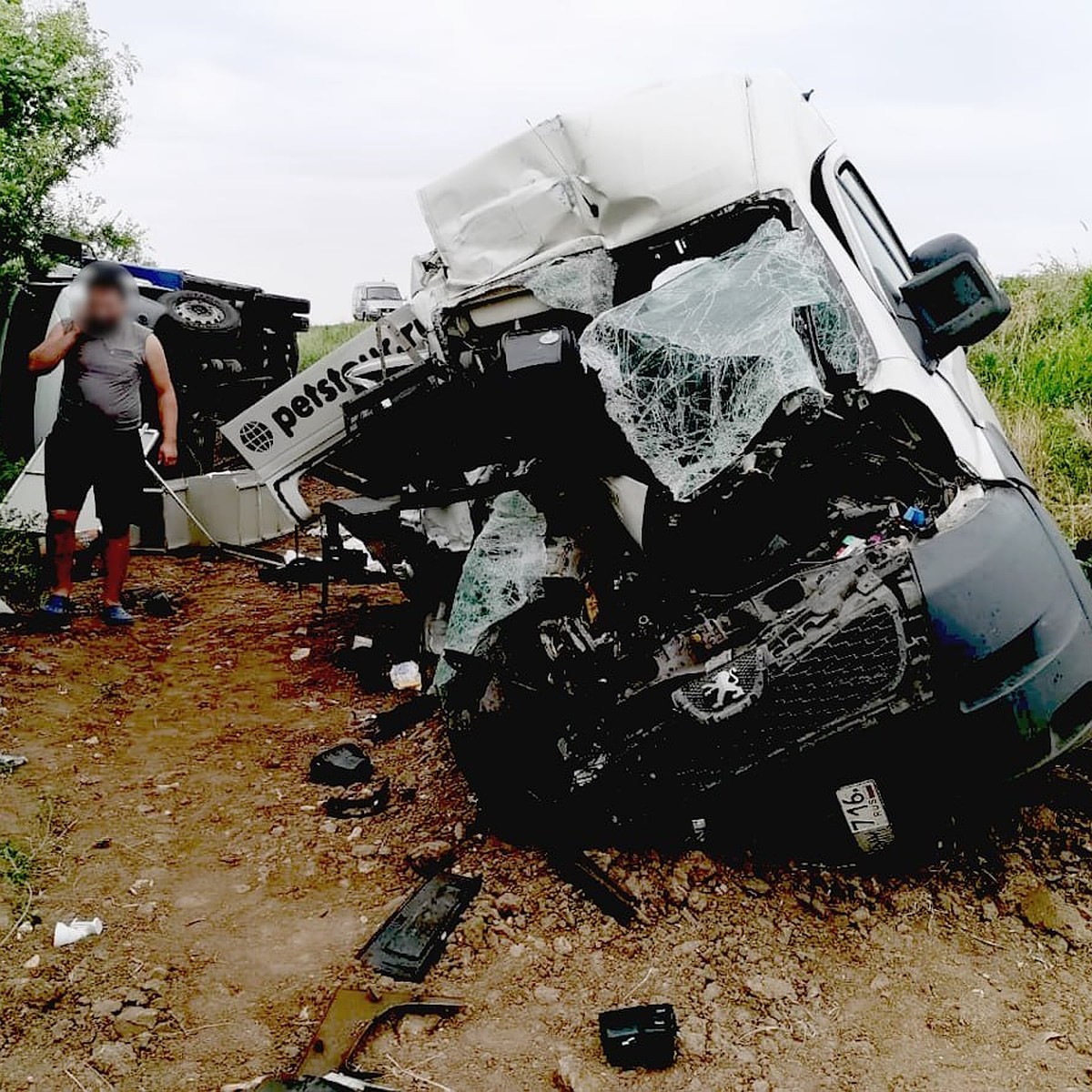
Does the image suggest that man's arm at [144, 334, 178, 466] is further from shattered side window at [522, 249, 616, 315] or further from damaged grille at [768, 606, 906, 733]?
damaged grille at [768, 606, 906, 733]

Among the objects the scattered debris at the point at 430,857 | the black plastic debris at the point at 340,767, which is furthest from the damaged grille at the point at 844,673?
the black plastic debris at the point at 340,767

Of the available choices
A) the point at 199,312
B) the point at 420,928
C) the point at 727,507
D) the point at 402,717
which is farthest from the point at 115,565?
the point at 727,507

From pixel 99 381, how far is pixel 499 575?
10.8ft

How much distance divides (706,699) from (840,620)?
39 centimetres

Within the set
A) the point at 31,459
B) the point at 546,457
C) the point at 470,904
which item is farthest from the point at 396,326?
the point at 31,459

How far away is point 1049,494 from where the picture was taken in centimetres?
549

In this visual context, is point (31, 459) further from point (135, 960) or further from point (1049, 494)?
point (1049, 494)

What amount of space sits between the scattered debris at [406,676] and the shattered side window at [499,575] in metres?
1.61

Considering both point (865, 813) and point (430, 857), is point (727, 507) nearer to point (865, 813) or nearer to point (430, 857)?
point (865, 813)

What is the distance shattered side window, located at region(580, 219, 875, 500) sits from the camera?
2641 millimetres

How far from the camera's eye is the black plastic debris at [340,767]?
3748 mm

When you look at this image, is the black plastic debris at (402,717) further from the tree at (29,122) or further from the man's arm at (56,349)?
the tree at (29,122)

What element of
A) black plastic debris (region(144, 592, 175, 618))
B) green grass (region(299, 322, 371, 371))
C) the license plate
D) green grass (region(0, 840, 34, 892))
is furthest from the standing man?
green grass (region(299, 322, 371, 371))

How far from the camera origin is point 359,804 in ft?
11.7
